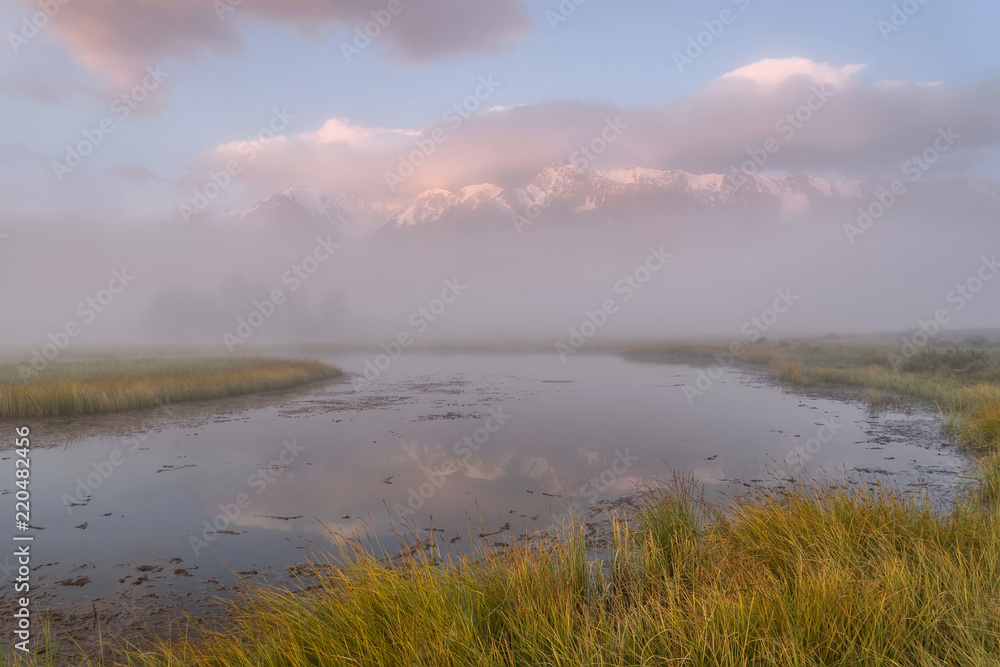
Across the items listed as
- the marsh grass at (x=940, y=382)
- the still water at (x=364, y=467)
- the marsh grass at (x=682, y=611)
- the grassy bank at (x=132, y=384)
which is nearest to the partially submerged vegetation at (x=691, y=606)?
the marsh grass at (x=682, y=611)

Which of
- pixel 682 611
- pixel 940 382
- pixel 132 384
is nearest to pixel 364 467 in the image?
pixel 682 611

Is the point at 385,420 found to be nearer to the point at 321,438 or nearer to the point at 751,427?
the point at 321,438

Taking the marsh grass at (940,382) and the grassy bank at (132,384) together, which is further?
the grassy bank at (132,384)

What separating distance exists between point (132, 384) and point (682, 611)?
72.9ft

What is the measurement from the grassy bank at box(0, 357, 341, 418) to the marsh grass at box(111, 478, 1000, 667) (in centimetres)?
1757

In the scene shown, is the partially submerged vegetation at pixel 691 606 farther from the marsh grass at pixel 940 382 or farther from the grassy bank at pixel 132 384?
the grassy bank at pixel 132 384

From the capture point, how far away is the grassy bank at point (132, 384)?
16.8 m

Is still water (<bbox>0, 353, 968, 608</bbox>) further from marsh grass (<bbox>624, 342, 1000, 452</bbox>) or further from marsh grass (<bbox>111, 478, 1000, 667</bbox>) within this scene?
marsh grass (<bbox>111, 478, 1000, 667</bbox>)

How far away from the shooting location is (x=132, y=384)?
1902cm

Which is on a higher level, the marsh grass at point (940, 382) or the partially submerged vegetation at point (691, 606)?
the partially submerged vegetation at point (691, 606)

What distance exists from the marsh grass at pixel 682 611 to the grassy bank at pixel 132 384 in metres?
17.6

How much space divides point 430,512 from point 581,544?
4065mm

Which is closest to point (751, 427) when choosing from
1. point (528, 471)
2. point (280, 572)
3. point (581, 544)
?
point (528, 471)

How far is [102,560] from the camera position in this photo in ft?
21.4
